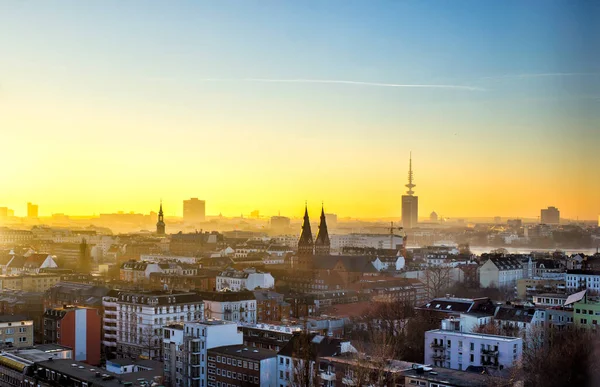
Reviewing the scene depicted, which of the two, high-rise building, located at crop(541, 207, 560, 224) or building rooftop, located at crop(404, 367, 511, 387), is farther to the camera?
building rooftop, located at crop(404, 367, 511, 387)

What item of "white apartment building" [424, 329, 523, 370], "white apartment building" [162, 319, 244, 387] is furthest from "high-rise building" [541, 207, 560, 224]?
"white apartment building" [162, 319, 244, 387]

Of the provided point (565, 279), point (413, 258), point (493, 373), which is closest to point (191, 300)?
point (493, 373)

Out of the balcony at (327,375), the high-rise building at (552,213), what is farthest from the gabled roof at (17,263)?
the high-rise building at (552,213)

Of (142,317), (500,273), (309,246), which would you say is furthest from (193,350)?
(309,246)

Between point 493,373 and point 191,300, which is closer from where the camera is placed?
point 493,373

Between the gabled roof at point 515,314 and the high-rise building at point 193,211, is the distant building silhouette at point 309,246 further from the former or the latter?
the high-rise building at point 193,211

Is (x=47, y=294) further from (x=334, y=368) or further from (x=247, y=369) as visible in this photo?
(x=334, y=368)

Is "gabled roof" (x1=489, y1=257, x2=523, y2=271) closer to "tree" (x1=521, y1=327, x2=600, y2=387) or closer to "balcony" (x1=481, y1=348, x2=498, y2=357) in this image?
"tree" (x1=521, y1=327, x2=600, y2=387)
